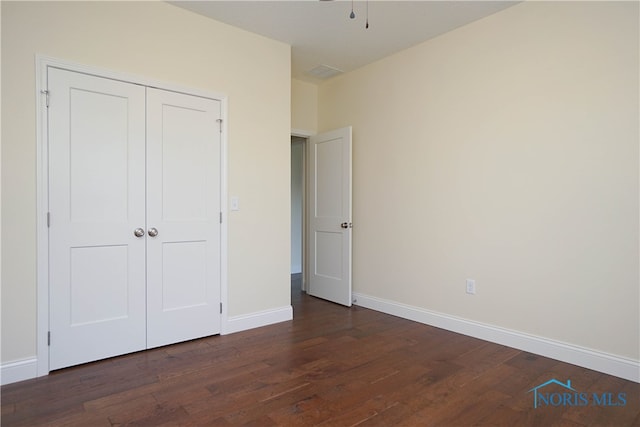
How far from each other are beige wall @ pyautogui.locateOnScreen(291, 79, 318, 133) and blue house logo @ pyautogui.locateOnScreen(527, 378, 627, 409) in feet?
12.1

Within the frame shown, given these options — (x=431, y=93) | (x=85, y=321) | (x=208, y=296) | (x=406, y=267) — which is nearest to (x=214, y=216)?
(x=208, y=296)

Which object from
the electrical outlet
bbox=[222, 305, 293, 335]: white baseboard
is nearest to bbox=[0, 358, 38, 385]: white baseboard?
bbox=[222, 305, 293, 335]: white baseboard

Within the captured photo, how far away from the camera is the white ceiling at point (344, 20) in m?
2.93

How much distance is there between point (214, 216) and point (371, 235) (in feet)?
5.99

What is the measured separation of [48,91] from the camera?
2.45 metres

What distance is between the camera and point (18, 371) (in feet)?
7.68

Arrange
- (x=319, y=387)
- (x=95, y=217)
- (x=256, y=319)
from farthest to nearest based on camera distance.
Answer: (x=256, y=319)
(x=95, y=217)
(x=319, y=387)

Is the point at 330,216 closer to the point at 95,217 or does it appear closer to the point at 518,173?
the point at 518,173

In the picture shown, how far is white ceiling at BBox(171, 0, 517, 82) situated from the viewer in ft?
9.61

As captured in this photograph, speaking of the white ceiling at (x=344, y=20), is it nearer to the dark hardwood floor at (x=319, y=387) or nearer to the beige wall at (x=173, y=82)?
the beige wall at (x=173, y=82)

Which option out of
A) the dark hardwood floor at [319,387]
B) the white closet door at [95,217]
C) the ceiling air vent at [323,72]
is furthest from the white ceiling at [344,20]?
the dark hardwood floor at [319,387]

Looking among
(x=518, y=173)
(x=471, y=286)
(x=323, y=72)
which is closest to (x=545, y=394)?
(x=471, y=286)

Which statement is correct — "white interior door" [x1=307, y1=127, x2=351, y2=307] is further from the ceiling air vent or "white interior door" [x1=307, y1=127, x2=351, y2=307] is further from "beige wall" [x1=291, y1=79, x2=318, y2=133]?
the ceiling air vent

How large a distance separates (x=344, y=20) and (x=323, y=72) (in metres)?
1.23
